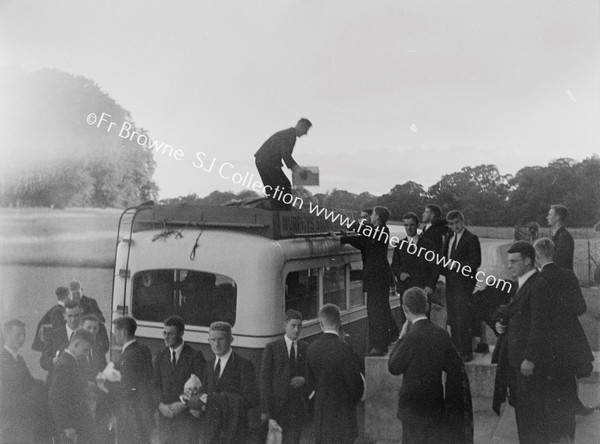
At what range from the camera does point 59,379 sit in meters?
3.50

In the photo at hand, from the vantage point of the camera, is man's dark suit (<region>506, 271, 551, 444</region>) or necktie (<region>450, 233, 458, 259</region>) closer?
man's dark suit (<region>506, 271, 551, 444</region>)

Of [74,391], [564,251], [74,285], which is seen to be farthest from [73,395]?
[564,251]

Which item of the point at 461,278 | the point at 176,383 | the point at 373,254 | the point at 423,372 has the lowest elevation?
the point at 176,383

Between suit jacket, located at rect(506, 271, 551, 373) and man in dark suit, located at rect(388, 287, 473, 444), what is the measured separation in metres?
0.35

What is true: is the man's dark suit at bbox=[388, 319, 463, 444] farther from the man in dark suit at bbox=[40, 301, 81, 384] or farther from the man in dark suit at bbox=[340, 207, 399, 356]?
the man in dark suit at bbox=[40, 301, 81, 384]

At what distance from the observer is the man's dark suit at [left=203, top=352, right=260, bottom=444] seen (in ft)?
10.6

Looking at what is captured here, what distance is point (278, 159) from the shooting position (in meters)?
3.52

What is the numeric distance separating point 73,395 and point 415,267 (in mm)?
2428

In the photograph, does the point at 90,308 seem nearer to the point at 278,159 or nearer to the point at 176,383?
the point at 176,383

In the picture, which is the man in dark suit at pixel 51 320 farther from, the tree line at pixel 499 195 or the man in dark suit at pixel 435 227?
the man in dark suit at pixel 435 227

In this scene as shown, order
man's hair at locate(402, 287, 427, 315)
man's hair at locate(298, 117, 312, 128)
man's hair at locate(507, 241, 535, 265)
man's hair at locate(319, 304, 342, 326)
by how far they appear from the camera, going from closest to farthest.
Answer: man's hair at locate(402, 287, 427, 315), man's hair at locate(507, 241, 535, 265), man's hair at locate(319, 304, 342, 326), man's hair at locate(298, 117, 312, 128)

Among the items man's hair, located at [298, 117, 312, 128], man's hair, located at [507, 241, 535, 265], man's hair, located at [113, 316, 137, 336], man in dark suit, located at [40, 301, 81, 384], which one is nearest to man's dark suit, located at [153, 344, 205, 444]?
man's hair, located at [113, 316, 137, 336]

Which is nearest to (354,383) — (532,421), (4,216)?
(532,421)

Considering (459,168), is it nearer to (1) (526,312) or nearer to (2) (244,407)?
(1) (526,312)
